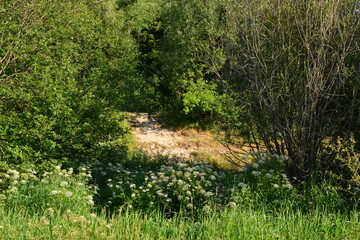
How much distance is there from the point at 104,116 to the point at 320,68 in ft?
15.4

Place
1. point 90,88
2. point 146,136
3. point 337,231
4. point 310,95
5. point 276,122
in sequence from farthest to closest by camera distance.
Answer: point 146,136 → point 90,88 → point 276,122 → point 310,95 → point 337,231

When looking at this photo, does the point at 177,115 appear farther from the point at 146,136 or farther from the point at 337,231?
the point at 337,231

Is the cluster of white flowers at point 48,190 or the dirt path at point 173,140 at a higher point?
the cluster of white flowers at point 48,190

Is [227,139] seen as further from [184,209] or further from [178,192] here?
[184,209]

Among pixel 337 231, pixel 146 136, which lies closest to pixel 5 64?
pixel 337 231

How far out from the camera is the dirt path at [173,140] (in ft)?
46.6

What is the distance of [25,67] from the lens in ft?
26.4

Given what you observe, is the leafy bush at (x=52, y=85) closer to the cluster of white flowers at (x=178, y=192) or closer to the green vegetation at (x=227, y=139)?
the green vegetation at (x=227, y=139)

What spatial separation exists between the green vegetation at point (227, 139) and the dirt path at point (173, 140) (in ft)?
14.8

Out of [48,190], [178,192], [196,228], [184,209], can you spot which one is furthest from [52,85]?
[196,228]

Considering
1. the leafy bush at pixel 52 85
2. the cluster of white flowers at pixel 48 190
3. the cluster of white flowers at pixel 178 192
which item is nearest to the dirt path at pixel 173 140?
the leafy bush at pixel 52 85

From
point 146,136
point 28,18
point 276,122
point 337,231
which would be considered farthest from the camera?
point 146,136

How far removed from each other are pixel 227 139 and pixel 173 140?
7159 mm

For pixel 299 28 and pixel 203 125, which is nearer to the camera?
pixel 299 28
